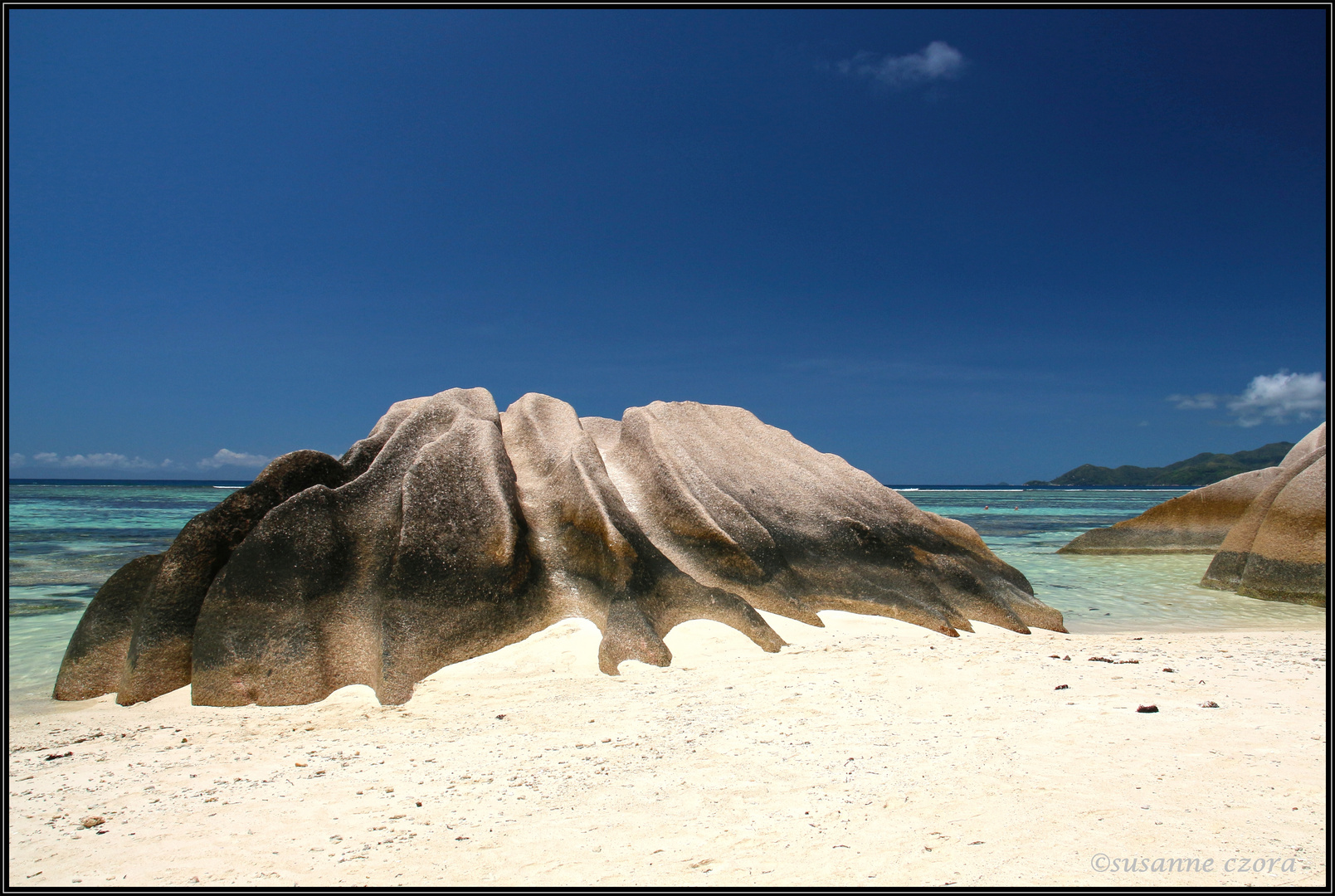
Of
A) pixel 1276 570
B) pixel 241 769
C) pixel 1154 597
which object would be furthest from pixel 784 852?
pixel 1276 570

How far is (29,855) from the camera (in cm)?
268

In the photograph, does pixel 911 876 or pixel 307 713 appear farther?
pixel 307 713

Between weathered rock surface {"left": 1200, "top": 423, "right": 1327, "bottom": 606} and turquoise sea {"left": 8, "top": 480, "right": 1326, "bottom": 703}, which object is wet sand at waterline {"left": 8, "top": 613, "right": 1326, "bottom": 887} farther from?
weathered rock surface {"left": 1200, "top": 423, "right": 1327, "bottom": 606}

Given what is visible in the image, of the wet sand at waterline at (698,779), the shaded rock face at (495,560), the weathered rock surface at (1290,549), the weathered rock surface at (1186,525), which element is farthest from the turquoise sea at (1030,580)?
the wet sand at waterline at (698,779)

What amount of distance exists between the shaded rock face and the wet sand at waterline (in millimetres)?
322

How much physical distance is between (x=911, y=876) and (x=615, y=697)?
2393 mm

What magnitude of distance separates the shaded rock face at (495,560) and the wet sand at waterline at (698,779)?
322mm

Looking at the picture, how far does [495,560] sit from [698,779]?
2723 mm

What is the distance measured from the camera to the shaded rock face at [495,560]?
15.8 ft

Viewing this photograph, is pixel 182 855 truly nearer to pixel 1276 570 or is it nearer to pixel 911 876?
pixel 911 876

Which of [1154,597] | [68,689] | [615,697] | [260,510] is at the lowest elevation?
[1154,597]

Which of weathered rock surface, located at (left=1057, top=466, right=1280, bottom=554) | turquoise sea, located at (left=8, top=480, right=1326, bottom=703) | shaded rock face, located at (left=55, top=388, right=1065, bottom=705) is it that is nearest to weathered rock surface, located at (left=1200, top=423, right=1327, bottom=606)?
turquoise sea, located at (left=8, top=480, right=1326, bottom=703)

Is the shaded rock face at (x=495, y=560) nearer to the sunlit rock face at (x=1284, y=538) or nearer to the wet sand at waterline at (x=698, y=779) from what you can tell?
the wet sand at waterline at (x=698, y=779)

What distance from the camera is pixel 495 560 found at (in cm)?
538
